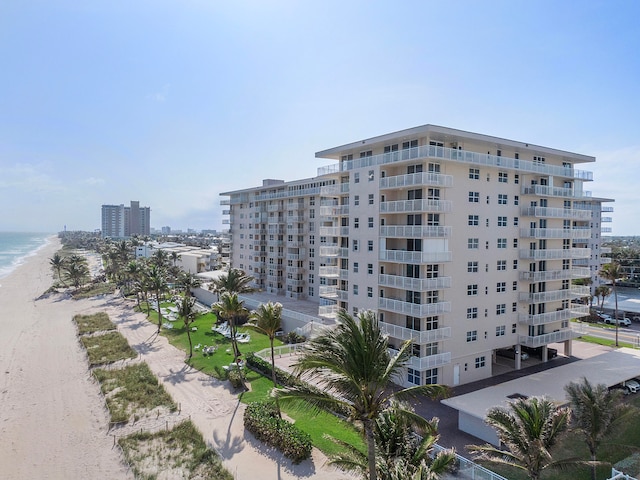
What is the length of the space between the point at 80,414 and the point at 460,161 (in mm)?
35003

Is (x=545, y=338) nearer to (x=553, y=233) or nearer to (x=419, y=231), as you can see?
(x=553, y=233)

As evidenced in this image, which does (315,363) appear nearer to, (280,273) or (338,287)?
(338,287)

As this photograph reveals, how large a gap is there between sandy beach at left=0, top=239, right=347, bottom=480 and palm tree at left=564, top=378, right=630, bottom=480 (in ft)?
39.9

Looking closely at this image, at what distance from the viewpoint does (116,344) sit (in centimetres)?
4597

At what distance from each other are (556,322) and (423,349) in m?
18.0

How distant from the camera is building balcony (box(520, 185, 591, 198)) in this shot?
36750 mm

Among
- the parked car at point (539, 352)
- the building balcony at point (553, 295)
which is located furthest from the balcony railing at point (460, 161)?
the parked car at point (539, 352)

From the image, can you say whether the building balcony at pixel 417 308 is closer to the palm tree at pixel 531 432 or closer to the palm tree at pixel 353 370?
the palm tree at pixel 531 432

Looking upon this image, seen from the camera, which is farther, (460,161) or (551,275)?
(551,275)

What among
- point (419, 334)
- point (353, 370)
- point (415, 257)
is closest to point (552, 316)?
point (419, 334)

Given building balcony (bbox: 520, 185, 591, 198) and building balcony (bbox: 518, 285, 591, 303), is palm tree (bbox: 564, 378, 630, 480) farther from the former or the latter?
building balcony (bbox: 520, 185, 591, 198)

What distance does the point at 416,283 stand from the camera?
30.5 metres

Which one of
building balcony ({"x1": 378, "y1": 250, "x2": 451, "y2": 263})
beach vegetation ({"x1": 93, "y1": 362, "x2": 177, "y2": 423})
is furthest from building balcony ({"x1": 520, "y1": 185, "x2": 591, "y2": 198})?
beach vegetation ({"x1": 93, "y1": 362, "x2": 177, "y2": 423})

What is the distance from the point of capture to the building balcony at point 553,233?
36.8 m
